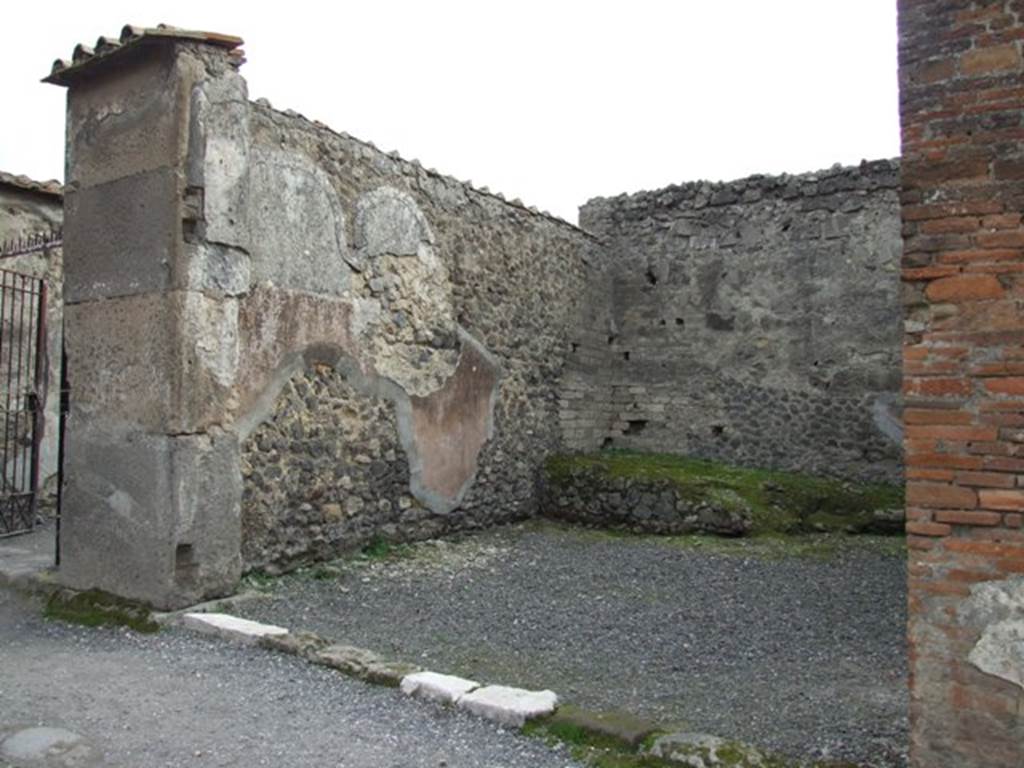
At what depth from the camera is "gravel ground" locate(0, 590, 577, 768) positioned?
127 inches

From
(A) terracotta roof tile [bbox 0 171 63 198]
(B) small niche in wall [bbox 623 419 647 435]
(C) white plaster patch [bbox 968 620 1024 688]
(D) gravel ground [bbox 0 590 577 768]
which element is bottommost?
(D) gravel ground [bbox 0 590 577 768]

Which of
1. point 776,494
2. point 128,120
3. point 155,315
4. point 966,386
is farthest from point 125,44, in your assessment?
point 776,494

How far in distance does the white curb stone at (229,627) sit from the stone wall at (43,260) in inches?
181

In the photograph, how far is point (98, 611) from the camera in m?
5.27

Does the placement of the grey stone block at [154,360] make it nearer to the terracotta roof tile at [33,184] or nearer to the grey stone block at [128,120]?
the grey stone block at [128,120]

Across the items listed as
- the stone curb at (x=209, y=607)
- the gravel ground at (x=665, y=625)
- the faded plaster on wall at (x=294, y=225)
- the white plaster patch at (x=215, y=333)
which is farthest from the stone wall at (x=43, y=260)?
the stone curb at (x=209, y=607)

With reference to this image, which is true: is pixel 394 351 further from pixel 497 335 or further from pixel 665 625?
pixel 665 625

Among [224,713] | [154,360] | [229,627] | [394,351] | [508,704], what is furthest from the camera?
[394,351]

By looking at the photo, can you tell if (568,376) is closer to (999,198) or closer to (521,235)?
(521,235)

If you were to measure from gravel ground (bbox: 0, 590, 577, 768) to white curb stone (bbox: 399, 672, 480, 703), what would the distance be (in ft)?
0.19

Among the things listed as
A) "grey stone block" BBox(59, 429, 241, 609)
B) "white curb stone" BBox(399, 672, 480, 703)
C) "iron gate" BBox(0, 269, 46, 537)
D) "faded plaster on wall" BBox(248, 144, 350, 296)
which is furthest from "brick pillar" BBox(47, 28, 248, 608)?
"iron gate" BBox(0, 269, 46, 537)

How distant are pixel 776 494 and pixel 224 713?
6309mm

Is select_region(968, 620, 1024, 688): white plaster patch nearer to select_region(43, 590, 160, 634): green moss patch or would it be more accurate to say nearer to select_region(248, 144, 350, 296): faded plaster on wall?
select_region(43, 590, 160, 634): green moss patch

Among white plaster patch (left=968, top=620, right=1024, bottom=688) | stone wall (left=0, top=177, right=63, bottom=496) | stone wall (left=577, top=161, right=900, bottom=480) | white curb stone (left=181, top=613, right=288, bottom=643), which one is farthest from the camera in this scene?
stone wall (left=577, top=161, right=900, bottom=480)
